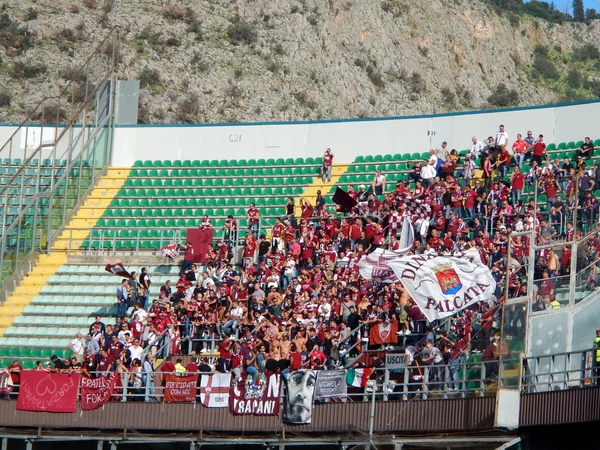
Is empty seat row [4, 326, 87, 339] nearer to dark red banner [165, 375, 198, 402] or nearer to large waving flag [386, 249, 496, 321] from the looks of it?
dark red banner [165, 375, 198, 402]

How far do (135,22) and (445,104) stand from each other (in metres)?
24.6

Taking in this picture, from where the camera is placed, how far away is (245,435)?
2492cm

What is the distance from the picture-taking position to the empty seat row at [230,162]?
39469 mm

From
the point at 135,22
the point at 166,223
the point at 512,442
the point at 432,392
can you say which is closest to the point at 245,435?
the point at 432,392

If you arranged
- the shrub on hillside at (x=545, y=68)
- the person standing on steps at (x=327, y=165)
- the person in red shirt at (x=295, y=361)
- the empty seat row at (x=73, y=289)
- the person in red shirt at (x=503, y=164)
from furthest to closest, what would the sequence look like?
the shrub on hillside at (x=545, y=68)
the person standing on steps at (x=327, y=165)
the empty seat row at (x=73, y=289)
the person in red shirt at (x=503, y=164)
the person in red shirt at (x=295, y=361)

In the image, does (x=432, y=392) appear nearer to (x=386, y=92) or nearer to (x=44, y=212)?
(x=44, y=212)

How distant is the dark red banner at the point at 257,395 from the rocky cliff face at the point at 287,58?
4702cm

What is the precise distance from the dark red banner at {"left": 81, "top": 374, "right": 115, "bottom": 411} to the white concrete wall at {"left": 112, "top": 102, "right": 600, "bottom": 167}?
1508cm

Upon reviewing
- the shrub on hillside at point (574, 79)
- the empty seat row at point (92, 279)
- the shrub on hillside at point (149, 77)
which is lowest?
the empty seat row at point (92, 279)

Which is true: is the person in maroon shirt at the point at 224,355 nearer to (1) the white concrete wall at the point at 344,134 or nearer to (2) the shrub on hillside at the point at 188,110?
(1) the white concrete wall at the point at 344,134

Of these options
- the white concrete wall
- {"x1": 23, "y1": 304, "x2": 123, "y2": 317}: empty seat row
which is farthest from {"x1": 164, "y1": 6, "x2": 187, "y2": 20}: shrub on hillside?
{"x1": 23, "y1": 304, "x2": 123, "y2": 317}: empty seat row

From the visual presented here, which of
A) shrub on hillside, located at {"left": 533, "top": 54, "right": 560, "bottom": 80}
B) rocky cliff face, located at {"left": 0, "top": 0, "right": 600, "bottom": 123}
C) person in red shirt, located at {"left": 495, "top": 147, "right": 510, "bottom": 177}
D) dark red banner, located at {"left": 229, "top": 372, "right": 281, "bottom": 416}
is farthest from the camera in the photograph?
shrub on hillside, located at {"left": 533, "top": 54, "right": 560, "bottom": 80}

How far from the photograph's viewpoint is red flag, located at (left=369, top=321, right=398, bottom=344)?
25.3 metres

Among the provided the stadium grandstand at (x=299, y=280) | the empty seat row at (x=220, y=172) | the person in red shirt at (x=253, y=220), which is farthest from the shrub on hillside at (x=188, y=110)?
the person in red shirt at (x=253, y=220)
